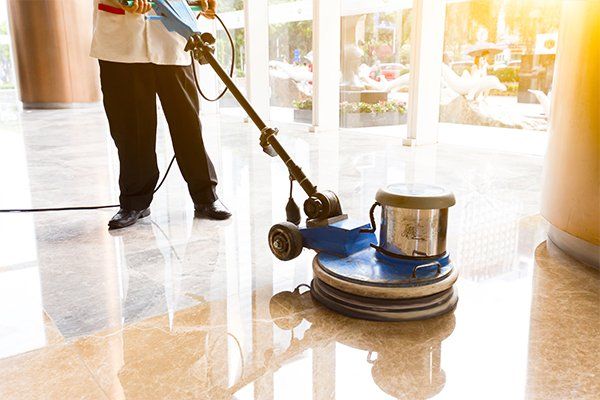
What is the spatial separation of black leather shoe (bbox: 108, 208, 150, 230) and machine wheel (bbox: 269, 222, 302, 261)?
3.27 ft

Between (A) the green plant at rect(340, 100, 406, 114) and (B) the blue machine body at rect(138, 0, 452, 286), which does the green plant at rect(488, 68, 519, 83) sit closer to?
(A) the green plant at rect(340, 100, 406, 114)

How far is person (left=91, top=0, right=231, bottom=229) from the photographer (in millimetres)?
2162

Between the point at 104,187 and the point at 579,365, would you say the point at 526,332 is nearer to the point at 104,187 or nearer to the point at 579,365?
Answer: the point at 579,365

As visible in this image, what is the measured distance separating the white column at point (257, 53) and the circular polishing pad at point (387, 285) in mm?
5589

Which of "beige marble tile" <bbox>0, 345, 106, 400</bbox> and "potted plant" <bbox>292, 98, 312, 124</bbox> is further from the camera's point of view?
"potted plant" <bbox>292, 98, 312, 124</bbox>

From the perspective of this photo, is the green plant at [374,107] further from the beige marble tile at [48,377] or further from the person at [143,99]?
the beige marble tile at [48,377]

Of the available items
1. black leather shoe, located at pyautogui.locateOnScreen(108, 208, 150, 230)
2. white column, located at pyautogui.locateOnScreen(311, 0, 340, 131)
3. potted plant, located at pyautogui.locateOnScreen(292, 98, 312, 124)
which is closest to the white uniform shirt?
black leather shoe, located at pyautogui.locateOnScreen(108, 208, 150, 230)

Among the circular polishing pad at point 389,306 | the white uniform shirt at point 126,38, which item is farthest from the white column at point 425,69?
the circular polishing pad at point 389,306

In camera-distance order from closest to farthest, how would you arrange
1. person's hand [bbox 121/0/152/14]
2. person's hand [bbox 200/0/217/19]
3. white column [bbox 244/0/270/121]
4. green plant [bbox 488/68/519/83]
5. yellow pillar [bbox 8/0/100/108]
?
person's hand [bbox 121/0/152/14]
person's hand [bbox 200/0/217/19]
green plant [bbox 488/68/519/83]
white column [bbox 244/0/270/121]
yellow pillar [bbox 8/0/100/108]

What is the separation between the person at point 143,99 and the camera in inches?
85.1

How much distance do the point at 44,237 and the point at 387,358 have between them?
5.25ft

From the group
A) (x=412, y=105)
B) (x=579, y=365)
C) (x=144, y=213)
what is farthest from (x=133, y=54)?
(x=412, y=105)

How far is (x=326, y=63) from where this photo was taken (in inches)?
232

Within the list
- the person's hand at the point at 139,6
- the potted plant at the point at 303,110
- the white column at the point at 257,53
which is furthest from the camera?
the potted plant at the point at 303,110
